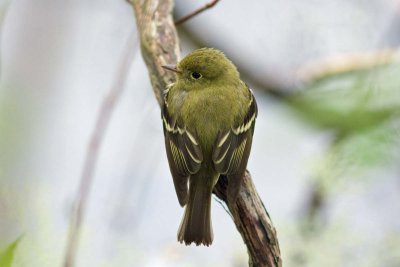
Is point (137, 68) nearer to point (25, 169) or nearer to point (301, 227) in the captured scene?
point (301, 227)

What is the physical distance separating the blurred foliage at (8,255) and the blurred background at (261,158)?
130 cm

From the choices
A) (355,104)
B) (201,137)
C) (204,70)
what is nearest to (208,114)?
(201,137)

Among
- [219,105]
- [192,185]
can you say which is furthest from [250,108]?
[192,185]

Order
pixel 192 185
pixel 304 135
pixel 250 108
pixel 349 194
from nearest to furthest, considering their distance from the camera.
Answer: pixel 192 185 < pixel 250 108 < pixel 349 194 < pixel 304 135

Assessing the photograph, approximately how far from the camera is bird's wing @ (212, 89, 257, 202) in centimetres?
305

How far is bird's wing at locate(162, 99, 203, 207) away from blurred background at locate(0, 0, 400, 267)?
19.1 inches

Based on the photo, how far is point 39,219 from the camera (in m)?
3.67

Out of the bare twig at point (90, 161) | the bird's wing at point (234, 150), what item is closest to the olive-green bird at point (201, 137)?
the bird's wing at point (234, 150)

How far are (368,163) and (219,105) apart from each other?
26.6 inches

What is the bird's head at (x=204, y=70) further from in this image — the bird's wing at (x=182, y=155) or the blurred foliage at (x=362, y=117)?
the blurred foliage at (x=362, y=117)

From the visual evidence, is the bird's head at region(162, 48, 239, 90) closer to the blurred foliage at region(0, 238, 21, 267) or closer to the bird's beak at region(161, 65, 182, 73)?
the bird's beak at region(161, 65, 182, 73)

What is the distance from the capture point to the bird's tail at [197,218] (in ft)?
10.4

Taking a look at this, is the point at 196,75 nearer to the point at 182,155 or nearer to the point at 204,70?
the point at 204,70

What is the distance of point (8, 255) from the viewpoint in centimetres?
153
